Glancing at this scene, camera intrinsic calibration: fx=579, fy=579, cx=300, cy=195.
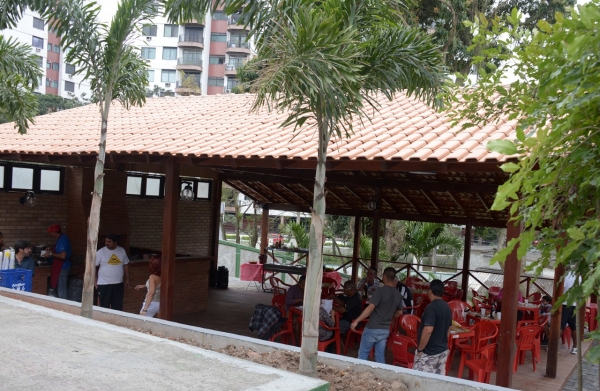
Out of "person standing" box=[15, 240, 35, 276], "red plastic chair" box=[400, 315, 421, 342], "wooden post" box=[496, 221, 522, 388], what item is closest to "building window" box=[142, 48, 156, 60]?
"person standing" box=[15, 240, 35, 276]

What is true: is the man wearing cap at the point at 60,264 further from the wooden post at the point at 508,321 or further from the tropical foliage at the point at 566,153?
the tropical foliage at the point at 566,153

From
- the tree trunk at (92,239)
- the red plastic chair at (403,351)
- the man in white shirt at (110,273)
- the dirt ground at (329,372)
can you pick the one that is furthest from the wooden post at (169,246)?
the red plastic chair at (403,351)

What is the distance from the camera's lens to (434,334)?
6297mm

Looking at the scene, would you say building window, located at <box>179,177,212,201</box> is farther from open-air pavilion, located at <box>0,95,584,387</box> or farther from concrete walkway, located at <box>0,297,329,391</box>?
concrete walkway, located at <box>0,297,329,391</box>

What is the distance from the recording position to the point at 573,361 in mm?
10227

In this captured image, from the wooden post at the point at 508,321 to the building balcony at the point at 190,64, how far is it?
50.7 metres

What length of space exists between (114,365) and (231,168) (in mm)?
7337

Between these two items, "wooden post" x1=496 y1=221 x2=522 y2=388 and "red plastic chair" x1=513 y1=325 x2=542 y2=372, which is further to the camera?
"red plastic chair" x1=513 y1=325 x2=542 y2=372

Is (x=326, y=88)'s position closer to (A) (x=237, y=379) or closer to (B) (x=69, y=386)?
(A) (x=237, y=379)

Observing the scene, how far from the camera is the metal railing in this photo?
5394cm

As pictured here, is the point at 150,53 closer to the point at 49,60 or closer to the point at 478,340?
the point at 49,60

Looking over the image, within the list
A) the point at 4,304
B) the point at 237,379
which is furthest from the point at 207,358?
the point at 4,304

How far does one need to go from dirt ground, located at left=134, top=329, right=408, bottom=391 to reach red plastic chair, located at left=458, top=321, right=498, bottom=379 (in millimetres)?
2870

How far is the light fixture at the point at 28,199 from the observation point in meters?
11.2
